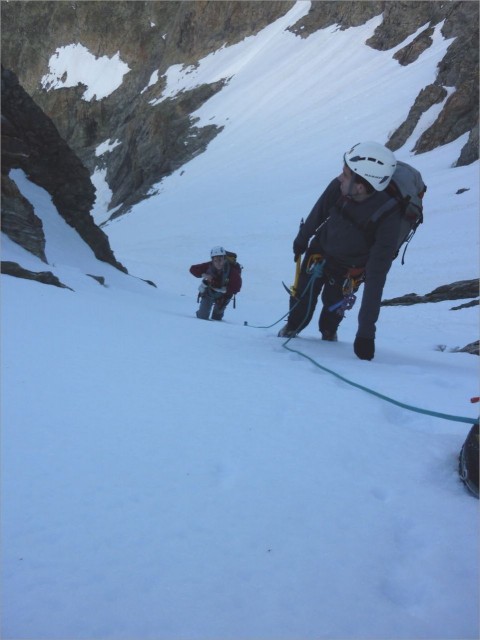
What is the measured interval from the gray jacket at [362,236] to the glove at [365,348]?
6 cm

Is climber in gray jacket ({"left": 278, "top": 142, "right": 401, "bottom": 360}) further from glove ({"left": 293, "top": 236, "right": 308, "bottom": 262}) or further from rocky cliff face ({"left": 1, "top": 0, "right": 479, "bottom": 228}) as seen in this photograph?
rocky cliff face ({"left": 1, "top": 0, "right": 479, "bottom": 228})

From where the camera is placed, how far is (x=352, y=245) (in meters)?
4.14

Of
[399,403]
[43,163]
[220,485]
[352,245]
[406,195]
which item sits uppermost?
[43,163]

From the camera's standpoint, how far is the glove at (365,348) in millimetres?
3988

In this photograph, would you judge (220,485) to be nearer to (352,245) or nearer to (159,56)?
(352,245)

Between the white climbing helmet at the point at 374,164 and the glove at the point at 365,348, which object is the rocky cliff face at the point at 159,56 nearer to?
the white climbing helmet at the point at 374,164

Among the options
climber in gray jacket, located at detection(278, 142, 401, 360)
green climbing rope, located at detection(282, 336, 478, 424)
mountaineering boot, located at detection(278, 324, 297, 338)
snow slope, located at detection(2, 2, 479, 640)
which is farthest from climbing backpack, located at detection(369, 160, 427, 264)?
mountaineering boot, located at detection(278, 324, 297, 338)

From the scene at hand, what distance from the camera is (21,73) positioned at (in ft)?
244

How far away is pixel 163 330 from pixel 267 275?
9.89 m

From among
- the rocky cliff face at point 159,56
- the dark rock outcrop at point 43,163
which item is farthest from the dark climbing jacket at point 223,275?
the rocky cliff face at point 159,56

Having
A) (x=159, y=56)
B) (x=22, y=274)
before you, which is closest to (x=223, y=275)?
(x=22, y=274)

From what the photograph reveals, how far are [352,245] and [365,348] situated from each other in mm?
885

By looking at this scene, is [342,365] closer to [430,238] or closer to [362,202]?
[362,202]

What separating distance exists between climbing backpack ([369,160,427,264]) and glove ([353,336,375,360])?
2.84 ft
